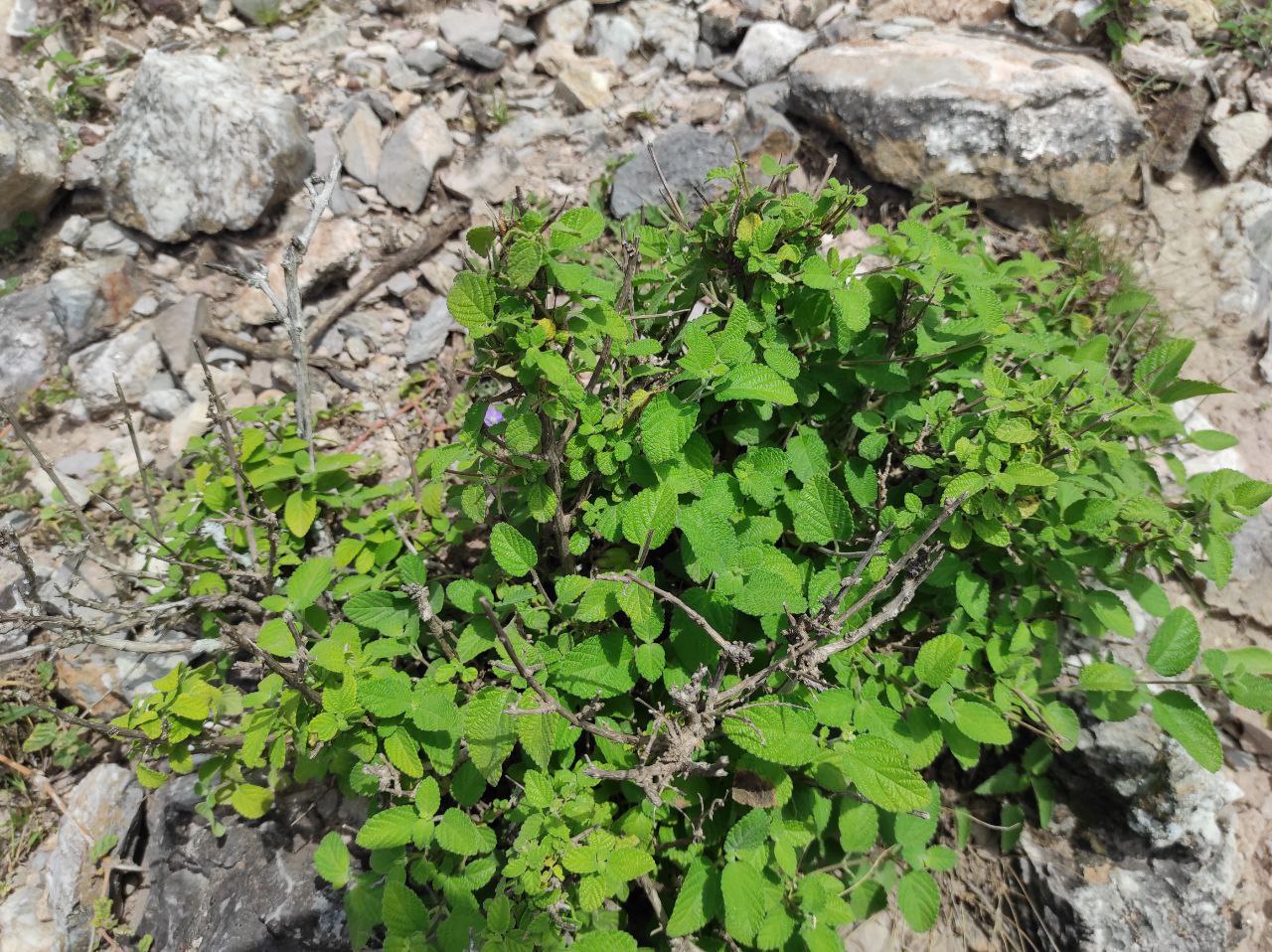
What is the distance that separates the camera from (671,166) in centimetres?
483

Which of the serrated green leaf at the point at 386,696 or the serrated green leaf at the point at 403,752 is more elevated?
the serrated green leaf at the point at 386,696

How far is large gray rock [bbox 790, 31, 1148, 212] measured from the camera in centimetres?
463

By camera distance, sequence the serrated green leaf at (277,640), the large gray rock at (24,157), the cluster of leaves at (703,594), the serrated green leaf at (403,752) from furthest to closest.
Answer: the large gray rock at (24,157), the serrated green leaf at (277,640), the serrated green leaf at (403,752), the cluster of leaves at (703,594)

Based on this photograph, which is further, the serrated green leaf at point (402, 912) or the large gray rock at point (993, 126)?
the large gray rock at point (993, 126)

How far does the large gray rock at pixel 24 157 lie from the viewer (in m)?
4.26

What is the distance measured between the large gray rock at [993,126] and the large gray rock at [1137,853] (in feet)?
10.9

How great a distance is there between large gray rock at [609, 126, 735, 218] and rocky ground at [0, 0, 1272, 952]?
0.09 feet

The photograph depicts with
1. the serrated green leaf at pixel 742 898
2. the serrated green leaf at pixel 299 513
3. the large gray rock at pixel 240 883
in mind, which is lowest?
the large gray rock at pixel 240 883

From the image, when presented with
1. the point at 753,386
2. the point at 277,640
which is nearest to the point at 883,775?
the point at 753,386

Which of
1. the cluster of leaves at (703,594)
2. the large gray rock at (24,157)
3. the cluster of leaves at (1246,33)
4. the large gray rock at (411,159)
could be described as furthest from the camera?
the cluster of leaves at (1246,33)

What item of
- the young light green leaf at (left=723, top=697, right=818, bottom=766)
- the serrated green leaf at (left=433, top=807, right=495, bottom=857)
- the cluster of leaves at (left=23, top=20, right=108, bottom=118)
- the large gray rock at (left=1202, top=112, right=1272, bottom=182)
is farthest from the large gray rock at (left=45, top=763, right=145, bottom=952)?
the large gray rock at (left=1202, top=112, right=1272, bottom=182)

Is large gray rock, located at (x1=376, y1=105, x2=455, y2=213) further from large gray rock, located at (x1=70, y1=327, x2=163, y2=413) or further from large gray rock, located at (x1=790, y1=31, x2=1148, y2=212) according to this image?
large gray rock, located at (x1=790, y1=31, x2=1148, y2=212)

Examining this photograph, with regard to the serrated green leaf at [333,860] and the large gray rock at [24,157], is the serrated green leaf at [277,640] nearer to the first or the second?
the serrated green leaf at [333,860]

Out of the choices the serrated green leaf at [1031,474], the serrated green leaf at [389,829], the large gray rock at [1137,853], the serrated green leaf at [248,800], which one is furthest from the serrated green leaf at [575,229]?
the large gray rock at [1137,853]
